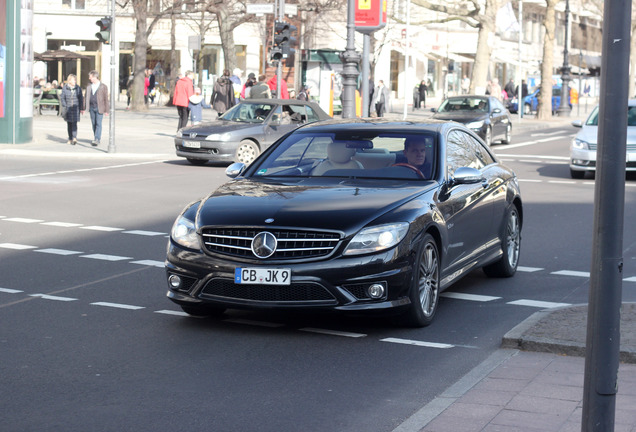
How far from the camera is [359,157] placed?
28.6 ft

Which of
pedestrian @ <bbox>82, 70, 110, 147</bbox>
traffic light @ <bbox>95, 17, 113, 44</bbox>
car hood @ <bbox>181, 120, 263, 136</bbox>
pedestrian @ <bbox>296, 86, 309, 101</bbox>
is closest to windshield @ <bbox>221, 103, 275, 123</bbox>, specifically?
car hood @ <bbox>181, 120, 263, 136</bbox>

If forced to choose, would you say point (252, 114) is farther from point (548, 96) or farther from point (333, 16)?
point (333, 16)

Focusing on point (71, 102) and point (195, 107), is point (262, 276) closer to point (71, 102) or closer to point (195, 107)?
point (71, 102)

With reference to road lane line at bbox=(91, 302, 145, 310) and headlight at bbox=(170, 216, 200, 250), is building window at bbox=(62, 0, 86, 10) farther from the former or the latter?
headlight at bbox=(170, 216, 200, 250)

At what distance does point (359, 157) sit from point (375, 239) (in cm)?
150

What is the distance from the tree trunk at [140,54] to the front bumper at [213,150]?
21988 millimetres

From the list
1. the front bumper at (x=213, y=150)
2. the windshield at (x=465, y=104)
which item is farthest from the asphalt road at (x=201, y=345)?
the windshield at (x=465, y=104)

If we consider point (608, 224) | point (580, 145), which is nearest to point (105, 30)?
point (580, 145)

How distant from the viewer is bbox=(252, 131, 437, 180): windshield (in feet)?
28.2

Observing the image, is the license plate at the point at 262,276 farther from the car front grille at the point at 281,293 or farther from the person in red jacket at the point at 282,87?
the person in red jacket at the point at 282,87

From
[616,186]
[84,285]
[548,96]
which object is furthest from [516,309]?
[548,96]

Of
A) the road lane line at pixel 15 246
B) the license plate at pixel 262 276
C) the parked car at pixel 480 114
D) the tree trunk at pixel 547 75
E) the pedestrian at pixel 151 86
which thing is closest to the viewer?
the license plate at pixel 262 276

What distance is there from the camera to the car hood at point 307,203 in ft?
24.3

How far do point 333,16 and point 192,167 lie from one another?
41974 millimetres
